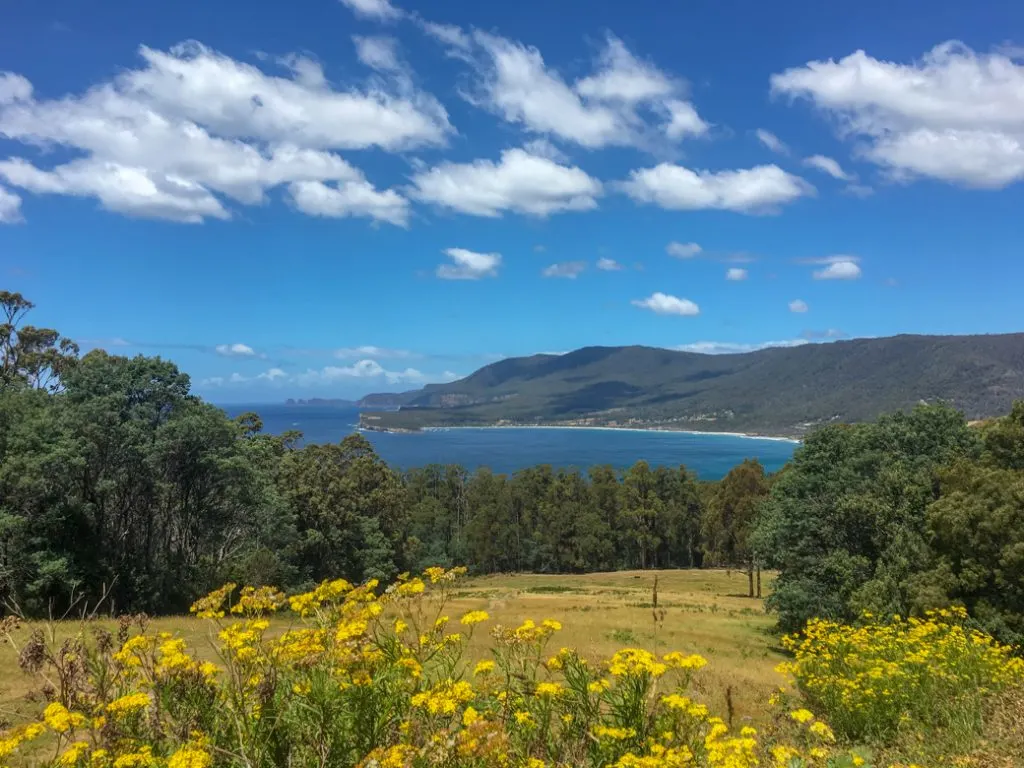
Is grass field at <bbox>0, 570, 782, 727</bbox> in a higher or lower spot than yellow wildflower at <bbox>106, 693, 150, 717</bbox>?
lower

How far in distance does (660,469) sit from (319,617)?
238ft

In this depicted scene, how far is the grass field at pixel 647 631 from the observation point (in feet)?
33.7

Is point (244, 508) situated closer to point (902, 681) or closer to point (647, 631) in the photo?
point (647, 631)

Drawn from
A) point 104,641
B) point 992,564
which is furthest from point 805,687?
point 992,564

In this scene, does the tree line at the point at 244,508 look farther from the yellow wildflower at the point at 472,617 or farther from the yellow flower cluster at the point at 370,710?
the yellow wildflower at the point at 472,617

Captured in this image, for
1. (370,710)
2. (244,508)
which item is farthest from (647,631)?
(370,710)

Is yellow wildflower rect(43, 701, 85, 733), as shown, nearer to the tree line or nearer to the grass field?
the grass field

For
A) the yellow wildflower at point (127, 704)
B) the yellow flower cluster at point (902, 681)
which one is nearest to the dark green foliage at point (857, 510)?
the yellow flower cluster at point (902, 681)

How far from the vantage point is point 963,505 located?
15.6 metres

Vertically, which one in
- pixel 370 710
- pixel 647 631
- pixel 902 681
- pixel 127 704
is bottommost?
pixel 647 631

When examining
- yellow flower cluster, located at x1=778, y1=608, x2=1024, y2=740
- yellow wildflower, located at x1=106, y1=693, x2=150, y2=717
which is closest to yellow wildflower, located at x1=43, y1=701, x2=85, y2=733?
yellow wildflower, located at x1=106, y1=693, x2=150, y2=717

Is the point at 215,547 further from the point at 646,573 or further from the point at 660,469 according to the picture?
the point at 660,469

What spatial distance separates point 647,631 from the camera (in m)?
21.6

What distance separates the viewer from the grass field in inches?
404
